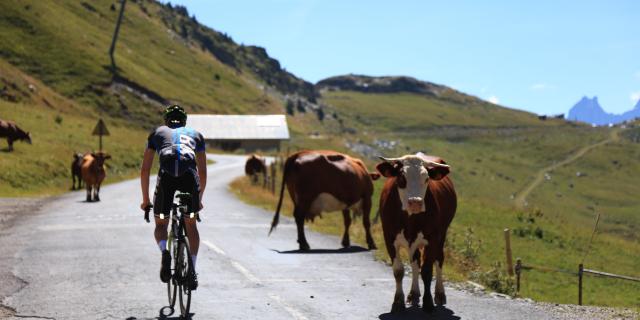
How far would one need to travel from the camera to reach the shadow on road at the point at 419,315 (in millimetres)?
9188

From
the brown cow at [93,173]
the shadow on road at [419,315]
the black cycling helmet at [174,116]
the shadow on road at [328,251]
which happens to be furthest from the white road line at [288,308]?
the brown cow at [93,173]

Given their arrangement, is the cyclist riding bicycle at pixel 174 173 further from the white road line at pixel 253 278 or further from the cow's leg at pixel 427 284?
the cow's leg at pixel 427 284

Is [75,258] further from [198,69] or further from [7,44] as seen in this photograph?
[198,69]

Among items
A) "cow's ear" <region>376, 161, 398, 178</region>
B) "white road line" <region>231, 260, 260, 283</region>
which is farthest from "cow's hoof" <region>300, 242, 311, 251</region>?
"cow's ear" <region>376, 161, 398, 178</region>

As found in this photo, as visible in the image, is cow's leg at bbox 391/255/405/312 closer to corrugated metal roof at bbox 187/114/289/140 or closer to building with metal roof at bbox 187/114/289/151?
corrugated metal roof at bbox 187/114/289/140

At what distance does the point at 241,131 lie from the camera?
112 meters

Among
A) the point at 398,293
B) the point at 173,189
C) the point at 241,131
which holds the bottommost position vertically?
the point at 398,293

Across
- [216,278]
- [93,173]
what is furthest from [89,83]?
[216,278]

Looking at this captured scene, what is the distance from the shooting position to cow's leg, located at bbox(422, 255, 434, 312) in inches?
372

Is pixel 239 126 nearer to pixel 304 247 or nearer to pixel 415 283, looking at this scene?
pixel 304 247

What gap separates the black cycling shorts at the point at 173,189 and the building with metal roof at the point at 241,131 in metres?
99.0

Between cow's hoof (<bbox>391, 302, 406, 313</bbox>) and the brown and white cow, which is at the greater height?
the brown and white cow

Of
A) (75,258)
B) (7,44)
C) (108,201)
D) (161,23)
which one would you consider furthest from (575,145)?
(75,258)

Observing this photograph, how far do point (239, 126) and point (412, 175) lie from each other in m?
105
